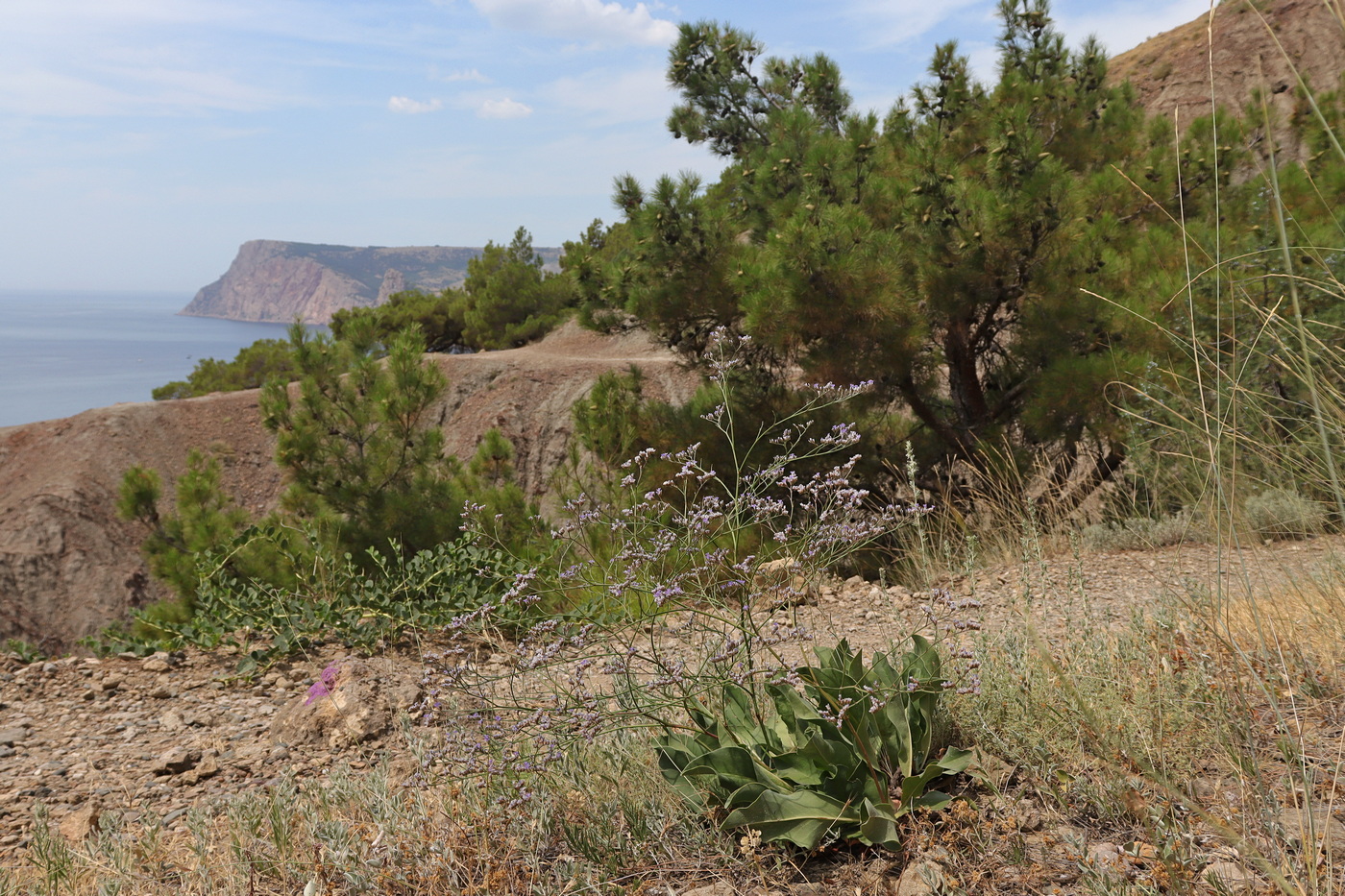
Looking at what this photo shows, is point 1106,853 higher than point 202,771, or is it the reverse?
point 1106,853

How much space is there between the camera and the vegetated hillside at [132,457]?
1012cm

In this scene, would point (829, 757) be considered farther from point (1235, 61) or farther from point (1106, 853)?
point (1235, 61)

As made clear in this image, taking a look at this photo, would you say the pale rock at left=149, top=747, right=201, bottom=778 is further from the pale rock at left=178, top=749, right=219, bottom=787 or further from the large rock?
the large rock

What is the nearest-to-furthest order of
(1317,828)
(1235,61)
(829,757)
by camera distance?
(1317,828), (829,757), (1235,61)

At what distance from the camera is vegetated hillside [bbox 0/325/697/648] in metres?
10.1

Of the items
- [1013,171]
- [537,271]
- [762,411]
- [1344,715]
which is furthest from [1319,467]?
[537,271]

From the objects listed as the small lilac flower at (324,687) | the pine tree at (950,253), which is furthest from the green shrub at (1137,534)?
the small lilac flower at (324,687)

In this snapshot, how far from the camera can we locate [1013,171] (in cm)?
601

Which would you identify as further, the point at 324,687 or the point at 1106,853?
the point at 324,687

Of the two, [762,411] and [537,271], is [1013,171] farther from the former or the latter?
[537,271]

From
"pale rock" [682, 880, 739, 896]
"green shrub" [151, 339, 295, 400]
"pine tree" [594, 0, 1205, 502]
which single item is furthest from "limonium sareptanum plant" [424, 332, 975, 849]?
"green shrub" [151, 339, 295, 400]

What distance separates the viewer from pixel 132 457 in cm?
1176

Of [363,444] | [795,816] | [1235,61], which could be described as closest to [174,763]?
[795,816]

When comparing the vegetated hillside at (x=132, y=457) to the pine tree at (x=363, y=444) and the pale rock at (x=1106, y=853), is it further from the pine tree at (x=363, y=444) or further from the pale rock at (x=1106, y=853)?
the pale rock at (x=1106, y=853)
